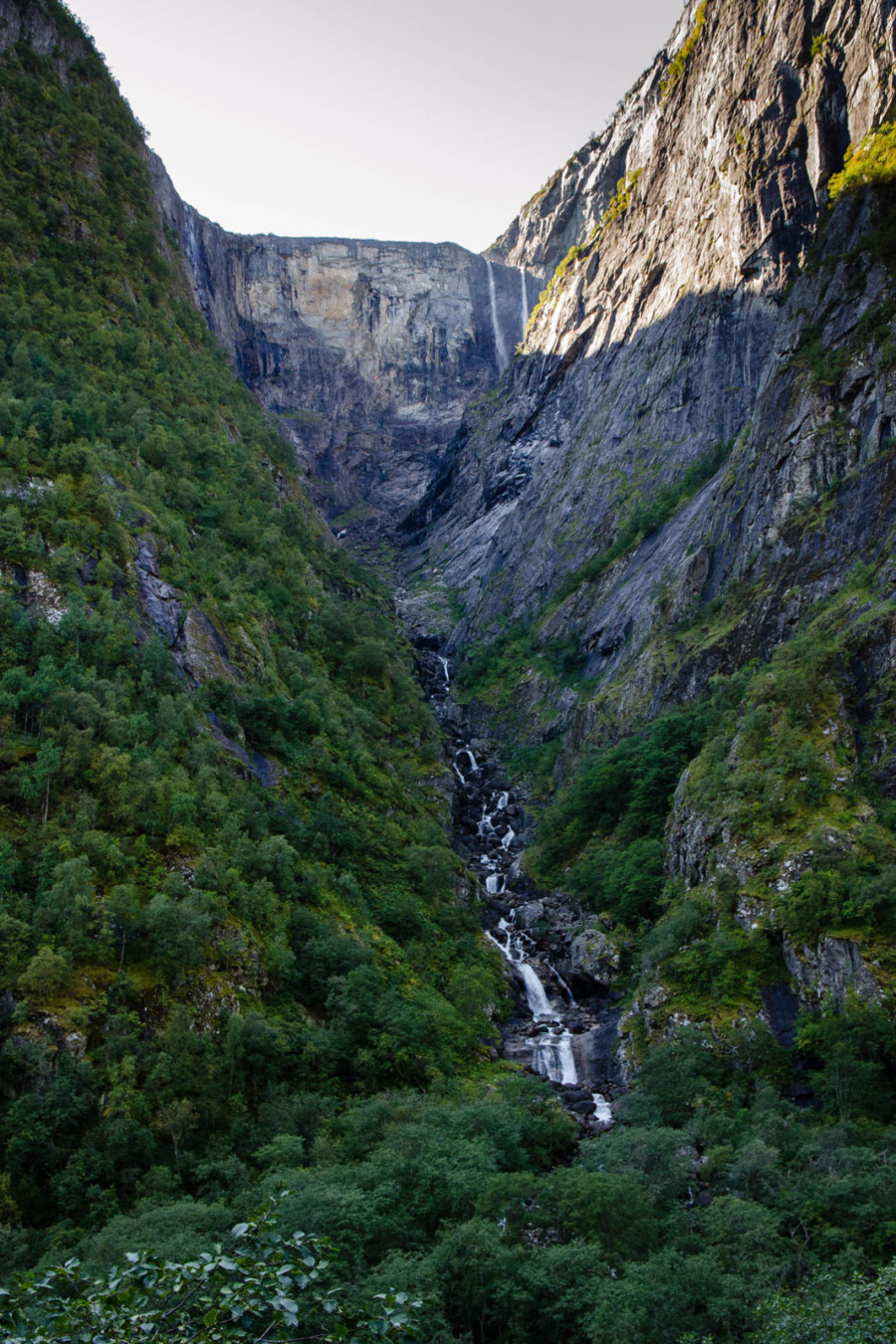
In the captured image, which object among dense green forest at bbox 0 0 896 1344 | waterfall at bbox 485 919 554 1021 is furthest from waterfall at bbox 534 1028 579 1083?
waterfall at bbox 485 919 554 1021

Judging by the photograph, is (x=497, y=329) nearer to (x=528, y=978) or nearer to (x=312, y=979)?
(x=528, y=978)

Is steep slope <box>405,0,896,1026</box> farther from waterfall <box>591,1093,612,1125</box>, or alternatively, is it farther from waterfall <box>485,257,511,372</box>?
waterfall <box>485,257,511,372</box>

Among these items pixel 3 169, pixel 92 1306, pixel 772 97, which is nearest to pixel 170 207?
pixel 3 169

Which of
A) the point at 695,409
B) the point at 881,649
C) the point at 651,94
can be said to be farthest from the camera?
the point at 651,94

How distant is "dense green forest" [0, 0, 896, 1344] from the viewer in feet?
61.5

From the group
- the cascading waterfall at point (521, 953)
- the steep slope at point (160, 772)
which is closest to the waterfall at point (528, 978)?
the cascading waterfall at point (521, 953)

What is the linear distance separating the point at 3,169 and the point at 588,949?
6786cm

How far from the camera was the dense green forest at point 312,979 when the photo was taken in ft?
61.5

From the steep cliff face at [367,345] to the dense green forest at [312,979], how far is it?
8482 centimetres

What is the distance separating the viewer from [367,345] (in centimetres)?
15375

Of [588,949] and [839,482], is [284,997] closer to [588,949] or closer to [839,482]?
[588,949]

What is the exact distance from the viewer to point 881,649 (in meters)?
39.1

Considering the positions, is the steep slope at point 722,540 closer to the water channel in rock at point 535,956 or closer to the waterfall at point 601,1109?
the water channel in rock at point 535,956

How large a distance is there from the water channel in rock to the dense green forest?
6.14 ft
